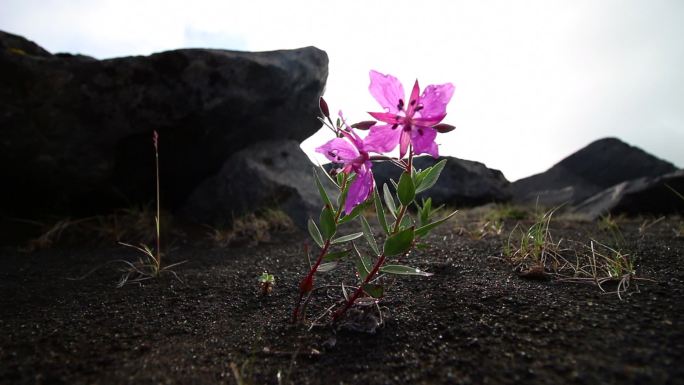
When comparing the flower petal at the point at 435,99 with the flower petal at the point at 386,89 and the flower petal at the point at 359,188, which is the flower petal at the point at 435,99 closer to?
the flower petal at the point at 386,89

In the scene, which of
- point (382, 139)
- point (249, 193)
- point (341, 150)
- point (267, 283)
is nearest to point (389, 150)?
point (382, 139)

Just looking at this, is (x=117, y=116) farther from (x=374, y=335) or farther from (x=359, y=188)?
(x=374, y=335)

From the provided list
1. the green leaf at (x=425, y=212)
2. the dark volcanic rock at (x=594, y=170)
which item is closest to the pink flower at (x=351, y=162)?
the green leaf at (x=425, y=212)

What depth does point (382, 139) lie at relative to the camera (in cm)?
112

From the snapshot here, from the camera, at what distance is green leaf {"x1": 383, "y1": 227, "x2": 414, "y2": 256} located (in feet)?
3.46

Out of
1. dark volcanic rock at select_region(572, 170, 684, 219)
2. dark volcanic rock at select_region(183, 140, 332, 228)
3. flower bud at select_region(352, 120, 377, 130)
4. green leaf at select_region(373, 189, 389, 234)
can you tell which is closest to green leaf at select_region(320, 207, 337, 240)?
green leaf at select_region(373, 189, 389, 234)

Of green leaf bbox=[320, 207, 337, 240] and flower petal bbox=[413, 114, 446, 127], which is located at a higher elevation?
flower petal bbox=[413, 114, 446, 127]

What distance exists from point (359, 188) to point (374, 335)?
1.35ft

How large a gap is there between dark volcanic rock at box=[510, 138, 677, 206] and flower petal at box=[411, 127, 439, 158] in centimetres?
754

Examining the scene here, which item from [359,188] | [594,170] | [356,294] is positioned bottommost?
[356,294]

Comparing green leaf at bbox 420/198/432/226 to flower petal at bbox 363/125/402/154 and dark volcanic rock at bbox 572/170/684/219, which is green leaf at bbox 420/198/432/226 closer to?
flower petal at bbox 363/125/402/154

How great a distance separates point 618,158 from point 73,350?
1006 centimetres

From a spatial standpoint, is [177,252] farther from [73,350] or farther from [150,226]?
[73,350]

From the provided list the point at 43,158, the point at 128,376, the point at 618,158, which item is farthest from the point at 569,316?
the point at 618,158
